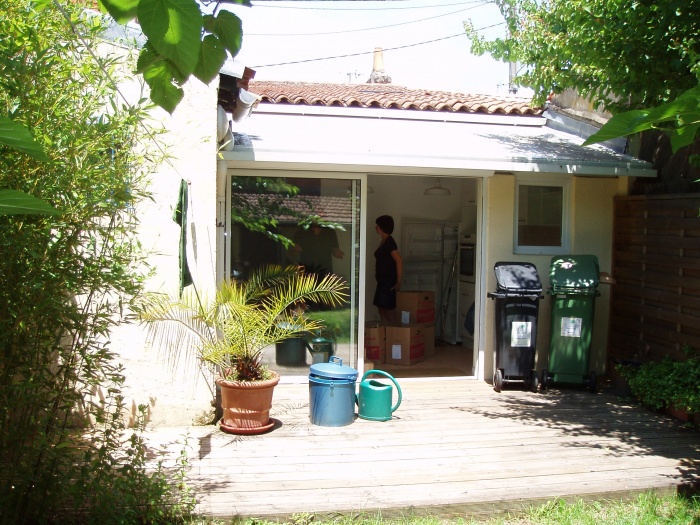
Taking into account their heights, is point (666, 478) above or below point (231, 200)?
below

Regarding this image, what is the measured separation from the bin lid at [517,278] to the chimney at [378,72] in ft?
28.7

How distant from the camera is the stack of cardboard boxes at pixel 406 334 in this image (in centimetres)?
971

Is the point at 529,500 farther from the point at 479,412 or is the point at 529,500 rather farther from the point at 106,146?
the point at 106,146

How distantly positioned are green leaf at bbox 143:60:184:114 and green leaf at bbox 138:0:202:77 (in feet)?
1.12

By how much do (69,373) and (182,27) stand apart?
113 inches

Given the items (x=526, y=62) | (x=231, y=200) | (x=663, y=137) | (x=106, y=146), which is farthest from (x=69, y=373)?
(x=663, y=137)

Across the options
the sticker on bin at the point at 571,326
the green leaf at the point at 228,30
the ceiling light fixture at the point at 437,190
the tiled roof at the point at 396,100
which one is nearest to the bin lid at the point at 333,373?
the sticker on bin at the point at 571,326

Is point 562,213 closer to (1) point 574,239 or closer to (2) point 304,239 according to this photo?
(1) point 574,239

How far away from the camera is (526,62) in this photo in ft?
26.9

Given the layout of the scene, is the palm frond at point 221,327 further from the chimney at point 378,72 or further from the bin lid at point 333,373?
the chimney at point 378,72

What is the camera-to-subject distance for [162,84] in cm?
209

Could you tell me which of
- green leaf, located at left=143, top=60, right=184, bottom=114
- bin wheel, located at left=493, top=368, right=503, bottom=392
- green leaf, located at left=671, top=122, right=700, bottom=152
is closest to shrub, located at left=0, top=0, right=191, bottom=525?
green leaf, located at left=143, top=60, right=184, bottom=114

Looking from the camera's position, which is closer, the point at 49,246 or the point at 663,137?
the point at 49,246

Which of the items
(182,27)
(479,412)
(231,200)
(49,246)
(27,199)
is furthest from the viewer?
(231,200)
